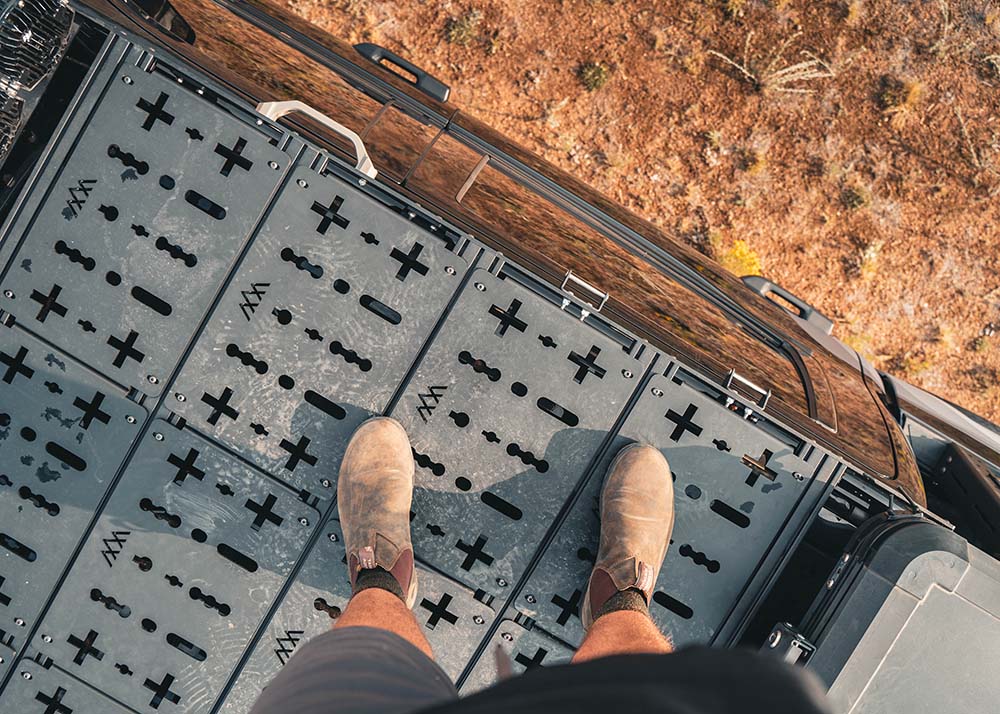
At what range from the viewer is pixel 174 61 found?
2318 millimetres

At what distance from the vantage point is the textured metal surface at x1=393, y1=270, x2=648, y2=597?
2373 mm

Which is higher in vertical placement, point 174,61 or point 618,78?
point 618,78

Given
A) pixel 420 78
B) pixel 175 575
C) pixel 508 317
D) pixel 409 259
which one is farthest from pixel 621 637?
pixel 420 78

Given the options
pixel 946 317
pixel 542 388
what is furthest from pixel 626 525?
pixel 946 317

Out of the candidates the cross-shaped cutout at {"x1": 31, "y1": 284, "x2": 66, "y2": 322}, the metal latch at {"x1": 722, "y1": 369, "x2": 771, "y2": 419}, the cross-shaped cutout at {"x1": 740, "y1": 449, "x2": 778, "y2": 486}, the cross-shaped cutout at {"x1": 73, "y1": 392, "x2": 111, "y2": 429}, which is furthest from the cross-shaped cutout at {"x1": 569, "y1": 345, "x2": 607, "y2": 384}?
the cross-shaped cutout at {"x1": 31, "y1": 284, "x2": 66, "y2": 322}

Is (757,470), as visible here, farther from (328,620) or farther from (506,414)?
(328,620)

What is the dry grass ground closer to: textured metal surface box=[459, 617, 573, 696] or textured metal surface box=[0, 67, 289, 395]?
textured metal surface box=[0, 67, 289, 395]

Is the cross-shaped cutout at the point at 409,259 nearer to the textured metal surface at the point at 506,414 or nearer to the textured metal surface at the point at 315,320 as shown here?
the textured metal surface at the point at 315,320

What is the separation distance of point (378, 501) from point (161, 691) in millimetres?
1039

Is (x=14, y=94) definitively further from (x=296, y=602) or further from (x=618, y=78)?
(x=618, y=78)

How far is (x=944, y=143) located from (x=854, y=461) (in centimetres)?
246

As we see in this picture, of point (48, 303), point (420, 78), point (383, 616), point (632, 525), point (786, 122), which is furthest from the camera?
point (786, 122)

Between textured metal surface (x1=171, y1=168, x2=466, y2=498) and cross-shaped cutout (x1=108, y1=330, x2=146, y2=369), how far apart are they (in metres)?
0.17

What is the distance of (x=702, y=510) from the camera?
243 centimetres
